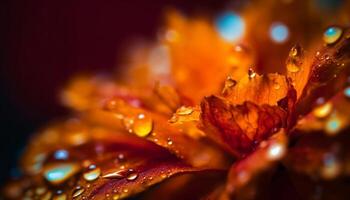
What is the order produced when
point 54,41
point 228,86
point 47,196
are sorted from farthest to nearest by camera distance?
point 54,41
point 47,196
point 228,86

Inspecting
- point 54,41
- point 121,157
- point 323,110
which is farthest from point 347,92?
point 54,41

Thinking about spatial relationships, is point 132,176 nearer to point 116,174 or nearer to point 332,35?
point 116,174

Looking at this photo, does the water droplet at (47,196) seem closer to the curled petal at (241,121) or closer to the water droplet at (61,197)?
the water droplet at (61,197)

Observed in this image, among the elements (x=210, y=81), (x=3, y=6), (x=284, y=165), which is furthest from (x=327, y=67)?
(x=3, y=6)

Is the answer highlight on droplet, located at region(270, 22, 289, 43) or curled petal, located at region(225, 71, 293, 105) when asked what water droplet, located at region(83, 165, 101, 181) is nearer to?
curled petal, located at region(225, 71, 293, 105)

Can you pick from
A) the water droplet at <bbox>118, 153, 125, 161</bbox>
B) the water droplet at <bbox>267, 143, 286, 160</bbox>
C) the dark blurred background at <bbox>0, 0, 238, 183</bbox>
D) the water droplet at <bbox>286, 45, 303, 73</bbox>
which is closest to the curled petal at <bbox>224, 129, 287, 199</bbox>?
the water droplet at <bbox>267, 143, 286, 160</bbox>

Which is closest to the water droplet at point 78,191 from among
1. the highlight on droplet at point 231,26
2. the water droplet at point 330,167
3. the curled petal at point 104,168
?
the curled petal at point 104,168

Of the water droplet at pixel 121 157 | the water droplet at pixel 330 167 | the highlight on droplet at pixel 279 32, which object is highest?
the highlight on droplet at pixel 279 32
